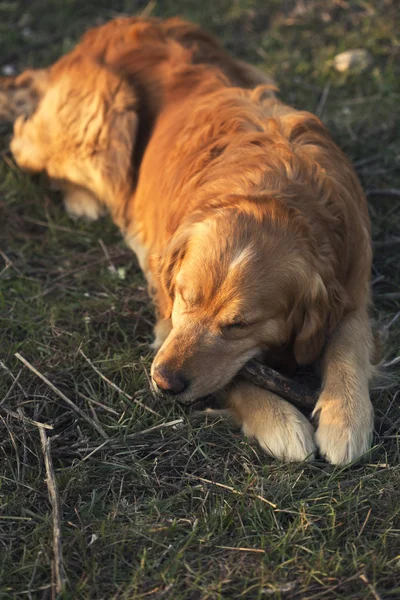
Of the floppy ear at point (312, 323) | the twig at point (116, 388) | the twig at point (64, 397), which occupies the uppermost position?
the floppy ear at point (312, 323)

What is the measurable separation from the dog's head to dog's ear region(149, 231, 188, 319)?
96 mm

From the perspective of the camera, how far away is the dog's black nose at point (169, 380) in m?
3.24

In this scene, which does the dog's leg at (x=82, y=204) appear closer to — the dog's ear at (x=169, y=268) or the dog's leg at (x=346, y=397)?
the dog's ear at (x=169, y=268)

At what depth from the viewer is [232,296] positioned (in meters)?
3.24

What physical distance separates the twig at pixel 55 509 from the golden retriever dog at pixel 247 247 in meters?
0.56

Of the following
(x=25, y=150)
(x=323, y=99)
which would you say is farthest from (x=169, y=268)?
(x=323, y=99)

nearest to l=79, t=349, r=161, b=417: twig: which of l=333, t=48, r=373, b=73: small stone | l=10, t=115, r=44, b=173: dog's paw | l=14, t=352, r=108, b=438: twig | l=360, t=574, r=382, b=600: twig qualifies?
l=14, t=352, r=108, b=438: twig

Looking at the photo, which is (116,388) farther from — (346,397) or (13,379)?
(346,397)

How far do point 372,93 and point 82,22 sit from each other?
2978 millimetres

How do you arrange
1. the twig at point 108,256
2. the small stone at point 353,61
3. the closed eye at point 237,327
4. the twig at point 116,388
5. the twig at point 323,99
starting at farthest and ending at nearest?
the small stone at point 353,61 → the twig at point 323,99 → the twig at point 108,256 → the twig at point 116,388 → the closed eye at point 237,327

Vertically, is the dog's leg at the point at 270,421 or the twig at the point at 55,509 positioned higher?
the twig at the point at 55,509

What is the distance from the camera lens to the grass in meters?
2.70

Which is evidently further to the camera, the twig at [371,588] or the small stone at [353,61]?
the small stone at [353,61]

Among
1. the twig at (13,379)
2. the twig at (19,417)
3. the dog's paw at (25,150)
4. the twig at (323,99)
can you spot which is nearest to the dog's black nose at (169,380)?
the twig at (19,417)
